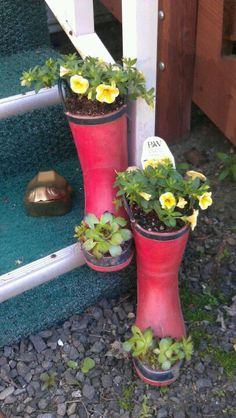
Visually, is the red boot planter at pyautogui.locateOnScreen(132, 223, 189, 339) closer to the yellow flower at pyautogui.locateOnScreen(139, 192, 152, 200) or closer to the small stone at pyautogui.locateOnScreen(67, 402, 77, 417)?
the yellow flower at pyautogui.locateOnScreen(139, 192, 152, 200)

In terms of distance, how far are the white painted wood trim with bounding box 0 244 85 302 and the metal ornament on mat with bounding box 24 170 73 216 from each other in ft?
0.57

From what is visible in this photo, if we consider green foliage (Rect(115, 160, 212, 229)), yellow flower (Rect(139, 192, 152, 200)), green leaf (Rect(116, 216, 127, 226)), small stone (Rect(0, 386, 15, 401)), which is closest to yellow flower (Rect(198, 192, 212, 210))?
green foliage (Rect(115, 160, 212, 229))

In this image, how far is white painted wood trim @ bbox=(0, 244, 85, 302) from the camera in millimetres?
1629

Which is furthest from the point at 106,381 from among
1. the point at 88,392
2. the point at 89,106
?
the point at 89,106

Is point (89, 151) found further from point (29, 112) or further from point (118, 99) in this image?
point (29, 112)

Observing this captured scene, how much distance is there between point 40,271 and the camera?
5.41 feet

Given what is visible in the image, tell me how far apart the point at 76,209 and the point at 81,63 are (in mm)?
522

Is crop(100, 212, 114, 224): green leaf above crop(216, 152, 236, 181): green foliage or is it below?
above

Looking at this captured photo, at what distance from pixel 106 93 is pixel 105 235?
36 centimetres

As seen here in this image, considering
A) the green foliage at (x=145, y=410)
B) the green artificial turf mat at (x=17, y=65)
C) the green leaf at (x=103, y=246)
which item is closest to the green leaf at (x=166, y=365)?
the green foliage at (x=145, y=410)

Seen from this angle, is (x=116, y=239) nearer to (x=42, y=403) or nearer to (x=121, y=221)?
(x=121, y=221)

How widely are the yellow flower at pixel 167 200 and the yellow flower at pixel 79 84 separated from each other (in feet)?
1.05

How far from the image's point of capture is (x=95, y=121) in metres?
1.43

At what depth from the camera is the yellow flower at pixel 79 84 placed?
55.5 inches
